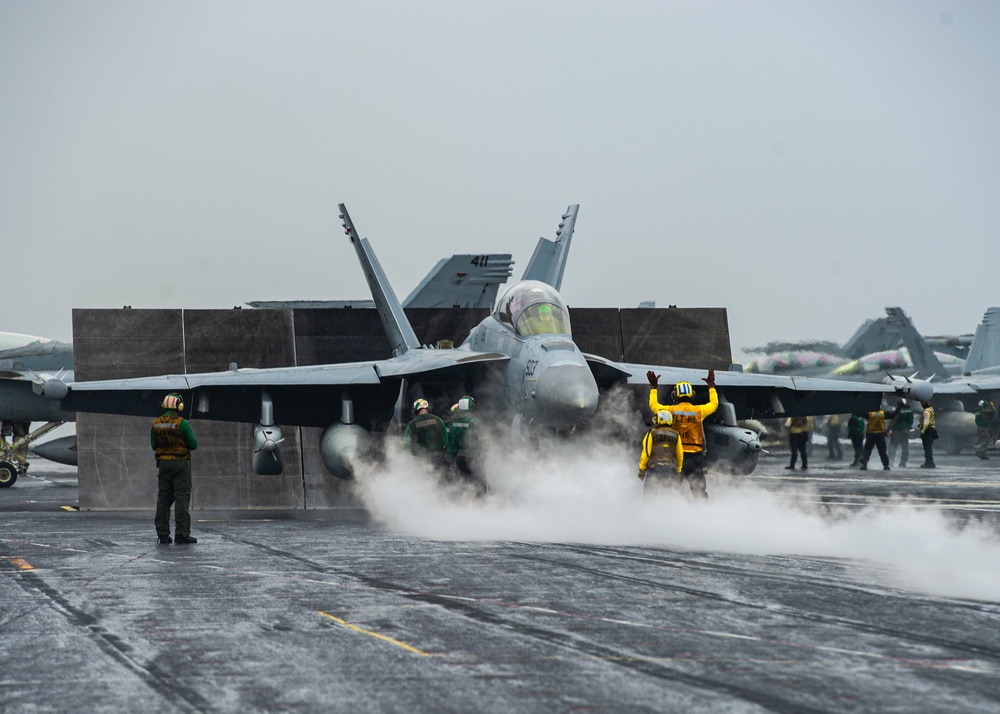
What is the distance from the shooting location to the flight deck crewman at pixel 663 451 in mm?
14758

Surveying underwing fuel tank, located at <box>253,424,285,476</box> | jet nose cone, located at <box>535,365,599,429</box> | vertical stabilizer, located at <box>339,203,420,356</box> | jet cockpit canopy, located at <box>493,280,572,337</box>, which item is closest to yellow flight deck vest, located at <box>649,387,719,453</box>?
jet nose cone, located at <box>535,365,599,429</box>

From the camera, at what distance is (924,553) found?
37.5 feet

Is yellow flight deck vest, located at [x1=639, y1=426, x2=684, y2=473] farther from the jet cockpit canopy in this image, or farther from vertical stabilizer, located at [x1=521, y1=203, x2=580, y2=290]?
vertical stabilizer, located at [x1=521, y1=203, x2=580, y2=290]

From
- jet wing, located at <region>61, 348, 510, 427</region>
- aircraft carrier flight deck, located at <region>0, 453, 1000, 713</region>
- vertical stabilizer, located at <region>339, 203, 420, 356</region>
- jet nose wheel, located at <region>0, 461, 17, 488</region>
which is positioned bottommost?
aircraft carrier flight deck, located at <region>0, 453, 1000, 713</region>

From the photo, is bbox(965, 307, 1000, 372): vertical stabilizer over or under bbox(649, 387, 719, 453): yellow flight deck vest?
over

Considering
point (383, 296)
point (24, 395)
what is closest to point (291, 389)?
point (383, 296)

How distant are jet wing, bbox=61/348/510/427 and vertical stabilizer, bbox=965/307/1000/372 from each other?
32.7 meters

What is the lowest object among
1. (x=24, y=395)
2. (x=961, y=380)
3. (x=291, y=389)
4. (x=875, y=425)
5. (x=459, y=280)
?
(x=875, y=425)

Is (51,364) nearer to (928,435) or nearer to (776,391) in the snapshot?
(776,391)

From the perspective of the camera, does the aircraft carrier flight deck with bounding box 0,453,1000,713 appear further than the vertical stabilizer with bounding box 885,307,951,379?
No

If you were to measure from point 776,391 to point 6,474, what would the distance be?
23301 millimetres

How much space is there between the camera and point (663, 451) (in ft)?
48.6

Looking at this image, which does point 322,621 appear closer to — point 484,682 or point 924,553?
point 484,682

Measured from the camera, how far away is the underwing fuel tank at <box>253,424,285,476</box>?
724 inches
